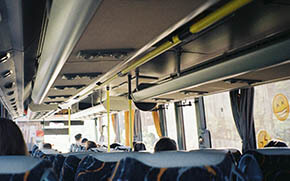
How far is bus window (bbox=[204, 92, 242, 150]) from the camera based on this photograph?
19.7ft

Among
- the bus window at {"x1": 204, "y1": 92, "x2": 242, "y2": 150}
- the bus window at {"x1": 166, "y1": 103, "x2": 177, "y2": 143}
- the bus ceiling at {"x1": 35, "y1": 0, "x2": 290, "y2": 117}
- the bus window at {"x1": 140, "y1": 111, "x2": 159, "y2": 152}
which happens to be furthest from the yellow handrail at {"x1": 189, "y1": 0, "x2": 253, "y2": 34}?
the bus window at {"x1": 140, "y1": 111, "x2": 159, "y2": 152}

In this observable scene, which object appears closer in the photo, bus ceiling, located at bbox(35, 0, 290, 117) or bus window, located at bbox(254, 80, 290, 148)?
bus ceiling, located at bbox(35, 0, 290, 117)

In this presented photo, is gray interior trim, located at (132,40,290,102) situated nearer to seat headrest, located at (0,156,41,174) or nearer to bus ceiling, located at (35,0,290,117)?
bus ceiling, located at (35,0,290,117)

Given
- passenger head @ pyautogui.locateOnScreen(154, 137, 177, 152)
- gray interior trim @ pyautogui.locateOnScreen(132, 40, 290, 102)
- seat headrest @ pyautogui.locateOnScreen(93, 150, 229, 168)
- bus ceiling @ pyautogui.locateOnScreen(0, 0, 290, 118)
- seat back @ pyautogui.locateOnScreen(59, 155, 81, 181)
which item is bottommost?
seat back @ pyautogui.locateOnScreen(59, 155, 81, 181)

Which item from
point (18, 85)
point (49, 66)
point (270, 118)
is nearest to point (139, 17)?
point (49, 66)

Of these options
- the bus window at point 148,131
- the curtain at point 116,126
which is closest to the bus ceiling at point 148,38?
the bus window at point 148,131

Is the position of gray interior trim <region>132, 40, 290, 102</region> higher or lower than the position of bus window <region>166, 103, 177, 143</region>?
higher

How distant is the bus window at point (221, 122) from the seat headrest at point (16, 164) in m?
5.16

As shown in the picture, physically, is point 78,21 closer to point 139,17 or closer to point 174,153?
point 139,17

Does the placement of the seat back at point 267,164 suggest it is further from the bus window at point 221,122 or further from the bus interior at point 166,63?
the bus window at point 221,122

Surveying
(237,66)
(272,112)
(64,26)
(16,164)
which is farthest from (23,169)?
(272,112)

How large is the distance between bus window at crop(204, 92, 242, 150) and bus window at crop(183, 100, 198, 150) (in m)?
0.64

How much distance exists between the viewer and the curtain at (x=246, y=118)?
537 centimetres

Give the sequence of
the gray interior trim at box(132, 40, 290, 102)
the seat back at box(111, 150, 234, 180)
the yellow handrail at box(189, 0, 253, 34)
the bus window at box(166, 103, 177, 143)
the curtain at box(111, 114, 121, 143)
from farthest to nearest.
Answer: the curtain at box(111, 114, 121, 143) → the bus window at box(166, 103, 177, 143) → the gray interior trim at box(132, 40, 290, 102) → the yellow handrail at box(189, 0, 253, 34) → the seat back at box(111, 150, 234, 180)
